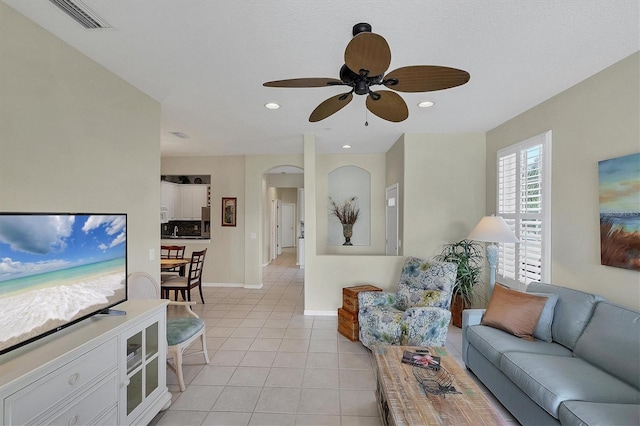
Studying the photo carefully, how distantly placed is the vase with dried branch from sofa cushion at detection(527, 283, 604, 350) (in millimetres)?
3842

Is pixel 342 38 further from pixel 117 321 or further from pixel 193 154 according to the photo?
pixel 193 154

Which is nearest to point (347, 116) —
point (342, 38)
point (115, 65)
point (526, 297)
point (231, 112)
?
point (231, 112)

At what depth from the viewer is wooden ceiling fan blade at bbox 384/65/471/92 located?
64.2 inches

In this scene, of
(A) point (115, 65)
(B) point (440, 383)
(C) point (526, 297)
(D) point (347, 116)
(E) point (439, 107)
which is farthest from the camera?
(D) point (347, 116)

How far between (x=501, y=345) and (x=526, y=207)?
1.78m

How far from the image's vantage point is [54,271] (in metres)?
1.62

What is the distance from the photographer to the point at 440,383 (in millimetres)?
1899

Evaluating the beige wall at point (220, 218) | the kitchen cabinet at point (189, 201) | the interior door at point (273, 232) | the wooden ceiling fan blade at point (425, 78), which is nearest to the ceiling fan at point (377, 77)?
the wooden ceiling fan blade at point (425, 78)

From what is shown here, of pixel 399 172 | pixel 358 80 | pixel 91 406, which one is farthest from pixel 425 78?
pixel 399 172

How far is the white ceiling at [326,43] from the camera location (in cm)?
172

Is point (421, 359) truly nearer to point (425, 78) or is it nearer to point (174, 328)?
point (425, 78)

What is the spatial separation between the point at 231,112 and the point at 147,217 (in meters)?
1.51

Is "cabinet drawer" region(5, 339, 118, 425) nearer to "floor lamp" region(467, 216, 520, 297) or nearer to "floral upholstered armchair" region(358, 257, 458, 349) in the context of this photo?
"floral upholstered armchair" region(358, 257, 458, 349)

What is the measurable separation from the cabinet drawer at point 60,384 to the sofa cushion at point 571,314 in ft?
10.7
